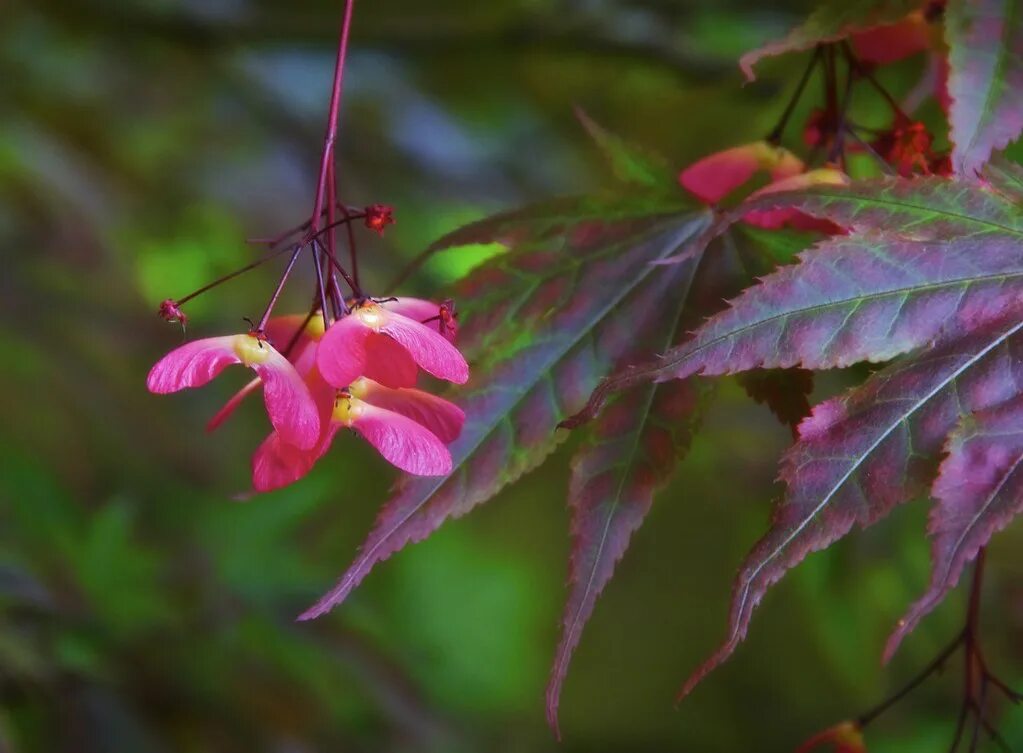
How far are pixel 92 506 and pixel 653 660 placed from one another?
0.56 m

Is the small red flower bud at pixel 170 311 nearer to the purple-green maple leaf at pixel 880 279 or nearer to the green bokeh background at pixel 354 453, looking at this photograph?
the purple-green maple leaf at pixel 880 279

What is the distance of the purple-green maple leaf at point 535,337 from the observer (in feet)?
1.05

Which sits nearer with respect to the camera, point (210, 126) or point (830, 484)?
point (830, 484)

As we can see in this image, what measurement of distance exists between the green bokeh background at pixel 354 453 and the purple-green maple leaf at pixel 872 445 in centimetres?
53

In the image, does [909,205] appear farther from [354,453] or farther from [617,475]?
[354,453]

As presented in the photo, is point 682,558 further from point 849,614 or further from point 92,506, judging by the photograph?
point 92,506

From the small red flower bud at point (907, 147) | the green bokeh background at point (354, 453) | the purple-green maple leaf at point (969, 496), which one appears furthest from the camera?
the green bokeh background at point (354, 453)

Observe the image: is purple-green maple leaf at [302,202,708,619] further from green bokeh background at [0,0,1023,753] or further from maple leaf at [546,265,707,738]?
green bokeh background at [0,0,1023,753]

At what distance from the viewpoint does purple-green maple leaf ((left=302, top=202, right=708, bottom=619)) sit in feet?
1.05

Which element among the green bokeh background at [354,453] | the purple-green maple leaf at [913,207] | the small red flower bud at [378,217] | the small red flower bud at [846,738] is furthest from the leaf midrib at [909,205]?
the green bokeh background at [354,453]

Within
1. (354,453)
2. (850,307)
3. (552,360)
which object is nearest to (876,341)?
(850,307)

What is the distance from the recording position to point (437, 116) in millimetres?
1001

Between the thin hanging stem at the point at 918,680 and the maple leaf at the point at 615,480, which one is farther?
the thin hanging stem at the point at 918,680

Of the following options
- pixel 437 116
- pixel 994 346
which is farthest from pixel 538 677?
pixel 994 346
